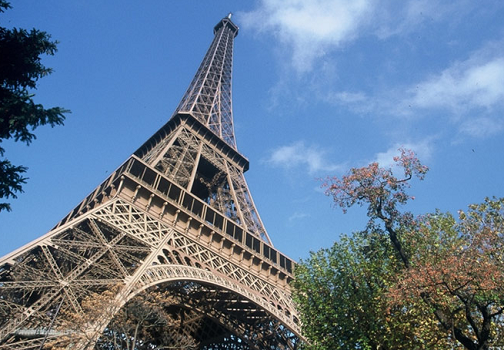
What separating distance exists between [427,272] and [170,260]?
1590 cm

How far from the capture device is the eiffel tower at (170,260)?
52.2 feet

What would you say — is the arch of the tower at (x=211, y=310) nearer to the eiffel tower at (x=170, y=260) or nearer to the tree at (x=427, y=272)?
the eiffel tower at (x=170, y=260)

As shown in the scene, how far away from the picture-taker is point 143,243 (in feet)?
68.8

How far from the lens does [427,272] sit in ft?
32.3

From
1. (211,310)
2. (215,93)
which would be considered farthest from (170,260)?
(215,93)

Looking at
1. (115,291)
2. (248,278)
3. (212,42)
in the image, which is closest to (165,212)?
(248,278)

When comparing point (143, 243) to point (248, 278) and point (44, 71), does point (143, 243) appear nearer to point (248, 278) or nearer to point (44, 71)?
point (248, 278)

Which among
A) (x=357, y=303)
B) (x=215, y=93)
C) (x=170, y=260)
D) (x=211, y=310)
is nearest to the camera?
(x=357, y=303)

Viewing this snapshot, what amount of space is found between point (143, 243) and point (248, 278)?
865cm

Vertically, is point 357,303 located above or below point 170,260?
below

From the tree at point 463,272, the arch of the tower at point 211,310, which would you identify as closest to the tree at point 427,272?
the tree at point 463,272

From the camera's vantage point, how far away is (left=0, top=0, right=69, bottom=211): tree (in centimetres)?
920

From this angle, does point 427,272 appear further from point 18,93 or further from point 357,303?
point 18,93

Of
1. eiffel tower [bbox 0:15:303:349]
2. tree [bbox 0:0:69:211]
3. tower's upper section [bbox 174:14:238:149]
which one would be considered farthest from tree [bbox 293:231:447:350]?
tower's upper section [bbox 174:14:238:149]
